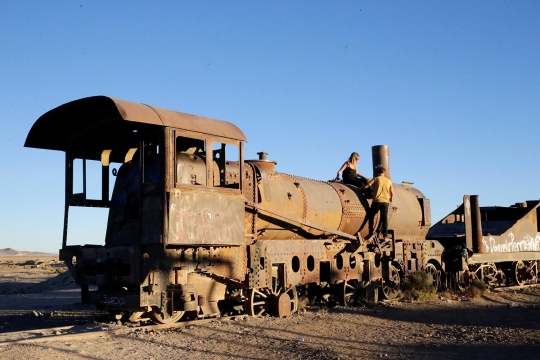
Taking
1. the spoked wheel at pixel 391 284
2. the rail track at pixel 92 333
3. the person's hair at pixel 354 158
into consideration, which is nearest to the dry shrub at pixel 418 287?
the spoked wheel at pixel 391 284

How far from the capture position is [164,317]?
9852 mm

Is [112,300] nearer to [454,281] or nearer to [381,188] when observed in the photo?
[381,188]

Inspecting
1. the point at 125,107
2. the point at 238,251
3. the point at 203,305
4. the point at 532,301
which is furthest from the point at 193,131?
the point at 532,301

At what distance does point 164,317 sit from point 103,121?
3574 millimetres

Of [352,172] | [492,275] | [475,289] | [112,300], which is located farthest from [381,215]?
[112,300]

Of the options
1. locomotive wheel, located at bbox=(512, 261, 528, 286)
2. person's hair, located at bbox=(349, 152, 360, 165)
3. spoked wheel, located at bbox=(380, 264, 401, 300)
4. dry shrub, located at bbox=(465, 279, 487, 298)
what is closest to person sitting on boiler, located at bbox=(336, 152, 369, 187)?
person's hair, located at bbox=(349, 152, 360, 165)

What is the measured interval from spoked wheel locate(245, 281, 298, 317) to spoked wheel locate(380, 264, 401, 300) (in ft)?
11.7

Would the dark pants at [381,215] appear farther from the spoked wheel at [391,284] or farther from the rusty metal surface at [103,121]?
the rusty metal surface at [103,121]

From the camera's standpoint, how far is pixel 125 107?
28.3ft

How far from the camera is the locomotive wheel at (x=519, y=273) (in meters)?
18.2

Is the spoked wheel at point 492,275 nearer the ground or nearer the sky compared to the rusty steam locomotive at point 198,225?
nearer the ground

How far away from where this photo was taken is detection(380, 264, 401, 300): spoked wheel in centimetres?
1397

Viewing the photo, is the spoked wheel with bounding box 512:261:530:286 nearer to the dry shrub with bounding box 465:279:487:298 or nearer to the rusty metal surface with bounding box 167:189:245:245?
the dry shrub with bounding box 465:279:487:298

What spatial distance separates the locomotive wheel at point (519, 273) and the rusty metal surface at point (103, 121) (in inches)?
479
